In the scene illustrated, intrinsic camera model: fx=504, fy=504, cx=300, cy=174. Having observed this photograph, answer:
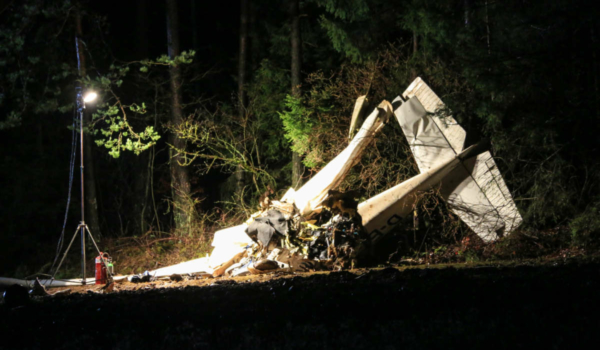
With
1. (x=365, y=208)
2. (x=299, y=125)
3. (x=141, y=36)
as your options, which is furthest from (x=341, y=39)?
(x=141, y=36)

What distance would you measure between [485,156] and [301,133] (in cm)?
411

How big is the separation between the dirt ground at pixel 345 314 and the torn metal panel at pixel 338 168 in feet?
8.57

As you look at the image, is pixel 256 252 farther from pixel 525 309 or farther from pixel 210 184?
pixel 210 184

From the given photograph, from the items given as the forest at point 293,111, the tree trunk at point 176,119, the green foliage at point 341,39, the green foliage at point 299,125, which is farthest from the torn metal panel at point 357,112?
the tree trunk at point 176,119

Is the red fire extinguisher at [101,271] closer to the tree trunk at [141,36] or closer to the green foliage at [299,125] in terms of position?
the green foliage at [299,125]

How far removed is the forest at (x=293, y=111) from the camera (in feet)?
23.6

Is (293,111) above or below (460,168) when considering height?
above

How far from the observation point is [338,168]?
28.8 feet

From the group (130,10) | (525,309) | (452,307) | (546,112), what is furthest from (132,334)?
(130,10)

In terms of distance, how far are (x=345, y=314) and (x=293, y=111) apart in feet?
25.1

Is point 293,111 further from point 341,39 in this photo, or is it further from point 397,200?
point 397,200

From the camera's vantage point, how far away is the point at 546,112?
7180 millimetres

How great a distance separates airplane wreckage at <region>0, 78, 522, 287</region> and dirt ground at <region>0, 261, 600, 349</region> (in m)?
1.87

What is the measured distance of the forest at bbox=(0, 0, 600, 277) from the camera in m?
7.20
